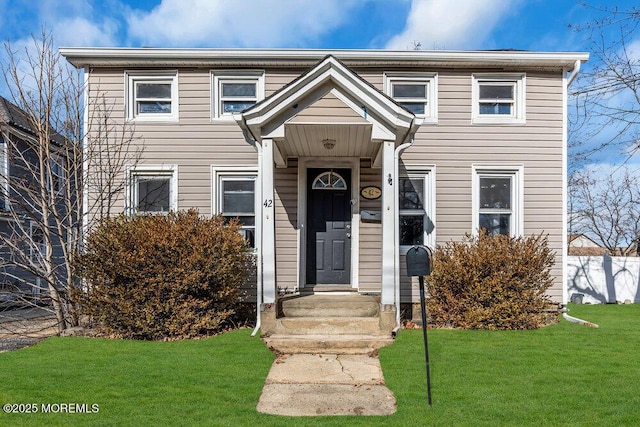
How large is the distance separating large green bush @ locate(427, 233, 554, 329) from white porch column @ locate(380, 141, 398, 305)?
1.27 meters

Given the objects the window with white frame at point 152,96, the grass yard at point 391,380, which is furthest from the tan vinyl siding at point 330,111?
the window with white frame at point 152,96

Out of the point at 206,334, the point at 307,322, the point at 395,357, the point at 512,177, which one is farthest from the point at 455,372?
the point at 512,177

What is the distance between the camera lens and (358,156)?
7996 millimetres

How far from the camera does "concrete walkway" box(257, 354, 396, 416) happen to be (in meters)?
4.07

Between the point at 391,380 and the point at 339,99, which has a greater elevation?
the point at 339,99

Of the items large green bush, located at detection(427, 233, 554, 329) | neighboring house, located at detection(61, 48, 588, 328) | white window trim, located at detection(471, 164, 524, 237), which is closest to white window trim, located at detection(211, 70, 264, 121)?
neighboring house, located at detection(61, 48, 588, 328)

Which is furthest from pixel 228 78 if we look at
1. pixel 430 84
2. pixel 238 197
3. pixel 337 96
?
pixel 430 84

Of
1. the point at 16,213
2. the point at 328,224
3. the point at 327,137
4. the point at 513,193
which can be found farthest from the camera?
the point at 513,193

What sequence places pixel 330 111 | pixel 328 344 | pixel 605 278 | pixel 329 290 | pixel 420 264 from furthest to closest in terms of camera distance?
pixel 605 278 → pixel 329 290 → pixel 330 111 → pixel 328 344 → pixel 420 264

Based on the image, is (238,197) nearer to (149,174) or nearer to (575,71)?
(149,174)

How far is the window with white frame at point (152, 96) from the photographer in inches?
324

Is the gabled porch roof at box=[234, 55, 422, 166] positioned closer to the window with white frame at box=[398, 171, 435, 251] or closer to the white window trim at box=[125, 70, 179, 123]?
the window with white frame at box=[398, 171, 435, 251]

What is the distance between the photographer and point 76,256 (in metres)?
6.64

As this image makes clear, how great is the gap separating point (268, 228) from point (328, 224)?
199cm
